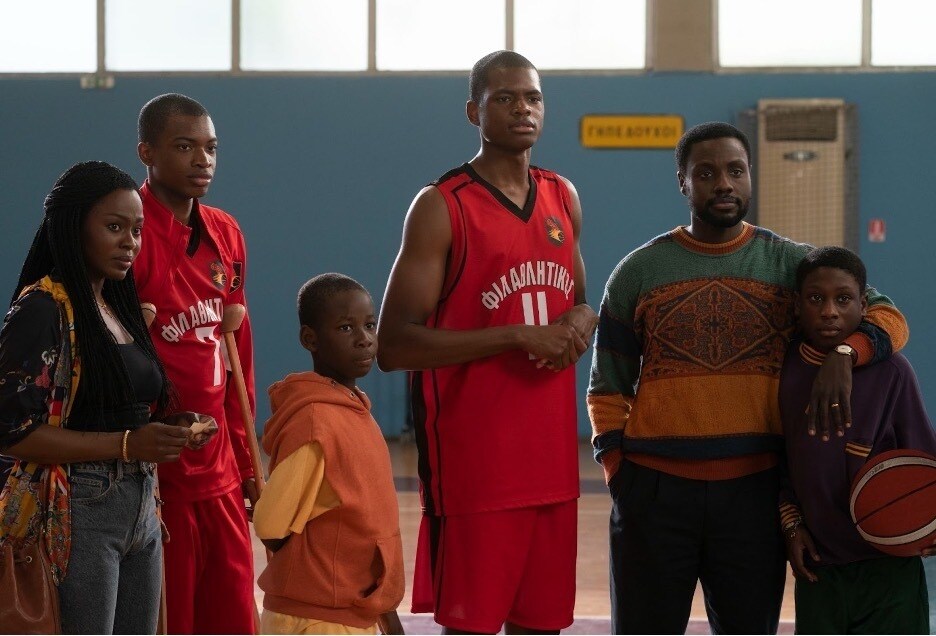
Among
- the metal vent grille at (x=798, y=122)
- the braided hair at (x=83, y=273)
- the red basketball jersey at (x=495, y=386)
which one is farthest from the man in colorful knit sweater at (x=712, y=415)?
the metal vent grille at (x=798, y=122)

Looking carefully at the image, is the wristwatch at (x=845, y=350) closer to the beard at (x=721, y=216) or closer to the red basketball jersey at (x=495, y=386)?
the beard at (x=721, y=216)

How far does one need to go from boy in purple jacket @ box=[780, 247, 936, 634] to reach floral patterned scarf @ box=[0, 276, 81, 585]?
63.1 inches

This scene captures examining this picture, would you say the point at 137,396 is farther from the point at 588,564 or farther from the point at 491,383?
the point at 588,564

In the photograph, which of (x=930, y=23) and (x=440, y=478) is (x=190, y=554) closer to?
(x=440, y=478)

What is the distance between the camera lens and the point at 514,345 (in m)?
2.61

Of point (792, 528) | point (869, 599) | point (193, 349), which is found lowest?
point (869, 599)

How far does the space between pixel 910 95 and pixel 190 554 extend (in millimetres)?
8000

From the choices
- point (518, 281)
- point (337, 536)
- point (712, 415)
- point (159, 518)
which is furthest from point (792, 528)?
point (159, 518)

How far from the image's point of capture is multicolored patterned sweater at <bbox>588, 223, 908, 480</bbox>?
2.67 meters

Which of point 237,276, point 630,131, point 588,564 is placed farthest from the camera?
point 630,131

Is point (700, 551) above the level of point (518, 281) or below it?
below

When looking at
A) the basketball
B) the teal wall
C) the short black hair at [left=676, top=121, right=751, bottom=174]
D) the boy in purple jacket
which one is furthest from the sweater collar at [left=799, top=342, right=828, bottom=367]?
the teal wall

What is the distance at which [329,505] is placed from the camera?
2.50 m

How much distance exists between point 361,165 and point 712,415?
7216 millimetres
